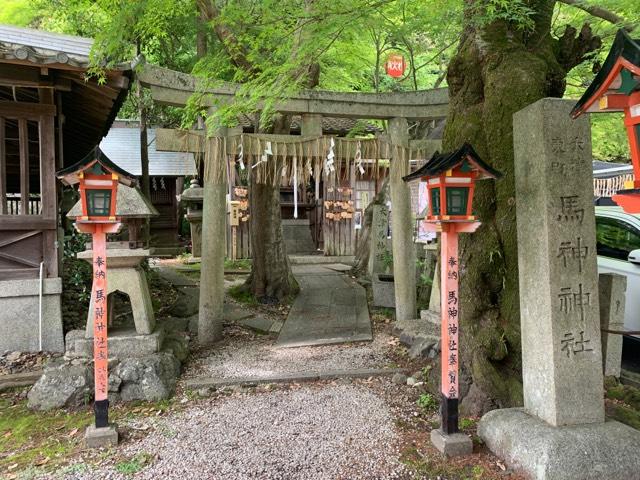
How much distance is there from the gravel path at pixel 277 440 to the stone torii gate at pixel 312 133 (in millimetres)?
2577

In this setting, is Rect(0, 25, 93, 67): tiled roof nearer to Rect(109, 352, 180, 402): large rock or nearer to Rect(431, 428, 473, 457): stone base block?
Rect(109, 352, 180, 402): large rock

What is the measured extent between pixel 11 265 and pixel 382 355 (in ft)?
19.4

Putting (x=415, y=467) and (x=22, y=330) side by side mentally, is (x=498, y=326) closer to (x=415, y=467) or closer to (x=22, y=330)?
(x=415, y=467)

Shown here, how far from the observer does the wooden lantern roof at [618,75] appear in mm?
2150

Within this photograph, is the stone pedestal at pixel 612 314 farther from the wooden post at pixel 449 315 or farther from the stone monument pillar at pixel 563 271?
the wooden post at pixel 449 315

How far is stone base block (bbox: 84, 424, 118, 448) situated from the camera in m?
4.18

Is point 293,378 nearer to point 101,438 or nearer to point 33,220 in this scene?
point 101,438

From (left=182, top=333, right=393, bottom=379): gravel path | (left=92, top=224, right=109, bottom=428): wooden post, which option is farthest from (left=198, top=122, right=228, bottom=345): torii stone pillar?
(left=92, top=224, right=109, bottom=428): wooden post

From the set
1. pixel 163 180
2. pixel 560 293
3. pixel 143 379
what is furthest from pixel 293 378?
pixel 163 180

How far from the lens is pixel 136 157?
18516 mm

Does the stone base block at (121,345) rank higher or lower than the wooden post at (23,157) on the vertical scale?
lower

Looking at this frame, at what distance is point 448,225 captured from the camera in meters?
3.90

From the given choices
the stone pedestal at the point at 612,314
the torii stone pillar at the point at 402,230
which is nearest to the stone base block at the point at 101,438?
the stone pedestal at the point at 612,314

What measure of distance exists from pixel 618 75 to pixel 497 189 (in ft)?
7.63
